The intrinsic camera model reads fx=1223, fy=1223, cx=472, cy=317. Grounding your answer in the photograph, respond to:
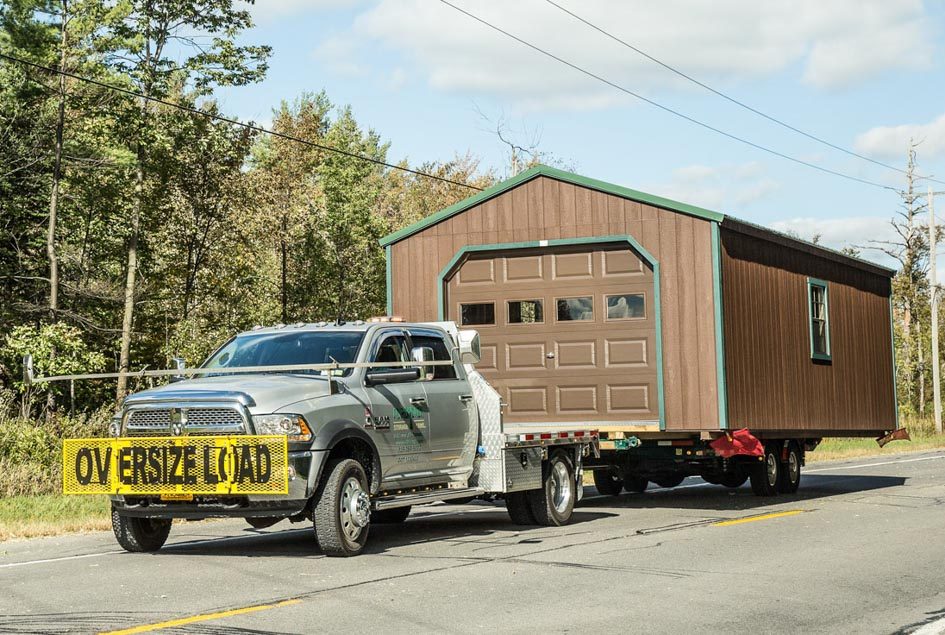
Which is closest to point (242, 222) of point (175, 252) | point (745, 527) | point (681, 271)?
point (175, 252)

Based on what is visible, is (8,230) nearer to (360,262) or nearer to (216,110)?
(216,110)

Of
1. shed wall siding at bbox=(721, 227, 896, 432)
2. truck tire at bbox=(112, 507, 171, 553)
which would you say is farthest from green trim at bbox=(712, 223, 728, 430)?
truck tire at bbox=(112, 507, 171, 553)

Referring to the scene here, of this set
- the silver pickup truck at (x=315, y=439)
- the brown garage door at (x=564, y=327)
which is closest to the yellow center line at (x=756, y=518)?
the silver pickup truck at (x=315, y=439)

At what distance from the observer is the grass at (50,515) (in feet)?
45.4

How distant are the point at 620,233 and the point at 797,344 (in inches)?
164

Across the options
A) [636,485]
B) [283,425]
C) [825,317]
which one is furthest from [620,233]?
[283,425]

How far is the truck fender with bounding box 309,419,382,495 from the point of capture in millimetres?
10618

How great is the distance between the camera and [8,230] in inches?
1291

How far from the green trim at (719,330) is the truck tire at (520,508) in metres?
3.91

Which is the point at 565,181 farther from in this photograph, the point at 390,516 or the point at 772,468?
the point at 390,516

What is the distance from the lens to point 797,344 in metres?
19.9

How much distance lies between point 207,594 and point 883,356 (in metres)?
18.6

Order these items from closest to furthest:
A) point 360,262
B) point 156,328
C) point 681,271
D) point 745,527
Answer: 1. point 745,527
2. point 681,271
3. point 156,328
4. point 360,262

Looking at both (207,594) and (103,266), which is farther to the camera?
(103,266)
